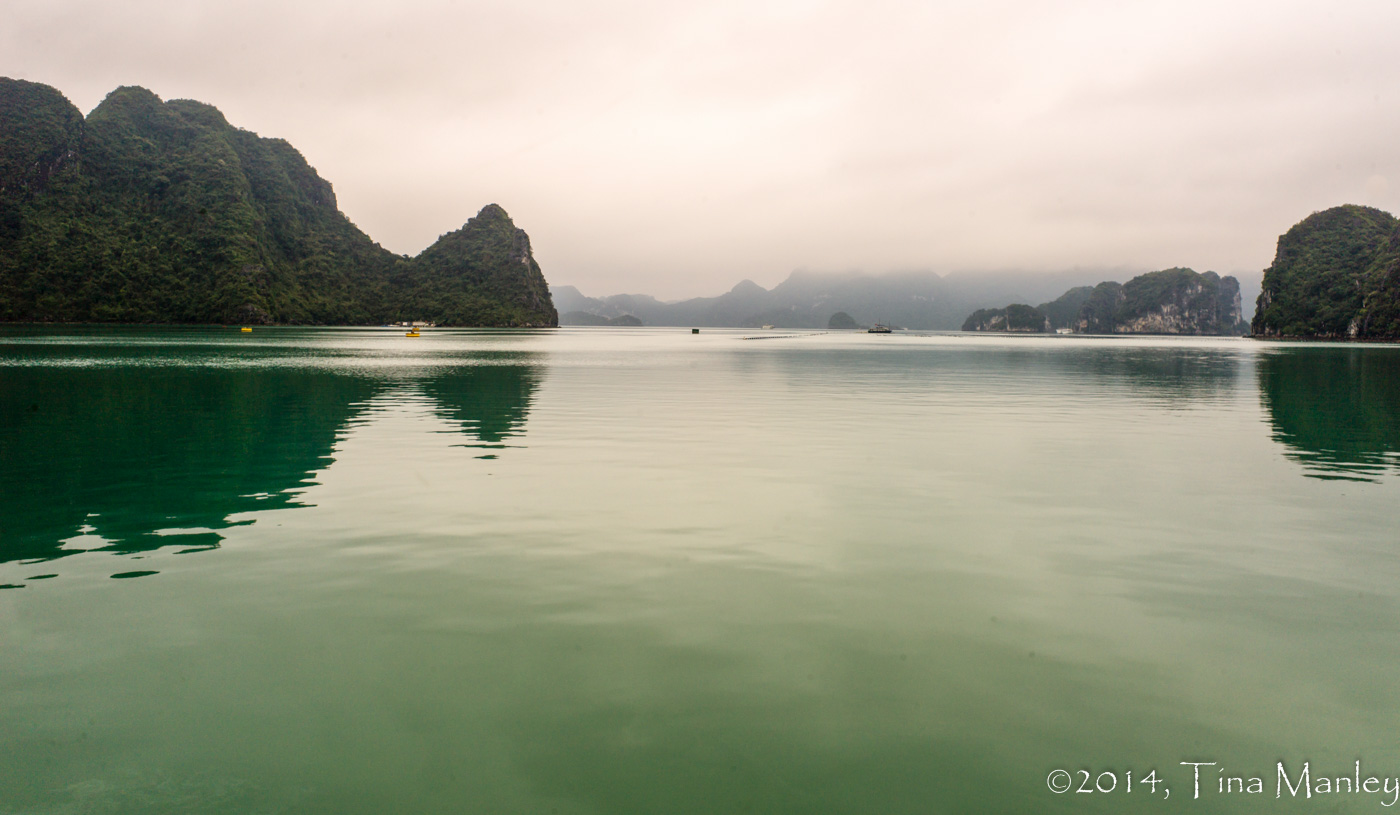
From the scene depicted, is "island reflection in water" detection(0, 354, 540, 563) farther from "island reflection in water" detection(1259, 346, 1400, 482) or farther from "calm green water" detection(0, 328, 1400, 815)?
"island reflection in water" detection(1259, 346, 1400, 482)

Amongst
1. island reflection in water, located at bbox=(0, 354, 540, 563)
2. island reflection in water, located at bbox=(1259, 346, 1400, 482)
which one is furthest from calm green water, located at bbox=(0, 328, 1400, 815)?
island reflection in water, located at bbox=(1259, 346, 1400, 482)

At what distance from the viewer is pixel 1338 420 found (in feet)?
112

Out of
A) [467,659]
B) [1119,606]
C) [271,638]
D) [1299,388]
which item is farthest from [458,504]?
[1299,388]

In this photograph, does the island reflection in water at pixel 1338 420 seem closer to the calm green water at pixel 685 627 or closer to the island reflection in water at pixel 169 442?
the calm green water at pixel 685 627

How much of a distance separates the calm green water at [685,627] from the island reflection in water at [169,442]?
20 centimetres

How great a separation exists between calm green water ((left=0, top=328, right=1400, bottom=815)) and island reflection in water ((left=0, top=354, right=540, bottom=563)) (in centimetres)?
20

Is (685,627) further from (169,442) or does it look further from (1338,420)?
(1338,420)

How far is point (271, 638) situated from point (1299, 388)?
212 feet

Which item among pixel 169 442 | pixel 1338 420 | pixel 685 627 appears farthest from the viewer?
pixel 1338 420

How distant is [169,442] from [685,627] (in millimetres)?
24387

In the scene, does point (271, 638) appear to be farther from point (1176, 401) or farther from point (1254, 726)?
point (1176, 401)

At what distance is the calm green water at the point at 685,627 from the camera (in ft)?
20.6

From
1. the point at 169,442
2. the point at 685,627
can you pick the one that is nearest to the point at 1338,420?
the point at 685,627

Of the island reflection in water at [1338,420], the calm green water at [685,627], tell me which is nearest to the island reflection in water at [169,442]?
the calm green water at [685,627]
